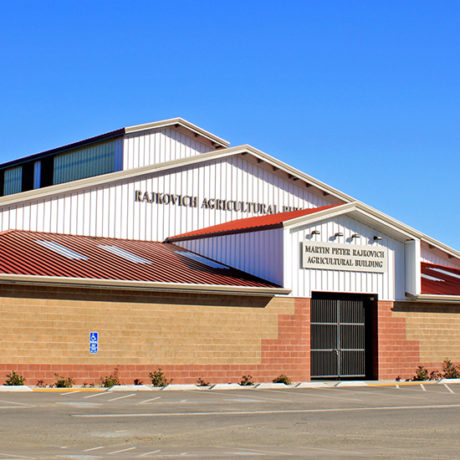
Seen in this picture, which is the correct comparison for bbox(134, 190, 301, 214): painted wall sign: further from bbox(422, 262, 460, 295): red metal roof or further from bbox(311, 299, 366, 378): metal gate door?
bbox(311, 299, 366, 378): metal gate door

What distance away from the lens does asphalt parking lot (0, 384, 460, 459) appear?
40.7 feet

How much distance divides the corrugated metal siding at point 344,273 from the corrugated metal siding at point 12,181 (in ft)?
59.7

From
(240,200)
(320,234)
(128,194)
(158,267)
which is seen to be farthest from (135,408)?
(240,200)

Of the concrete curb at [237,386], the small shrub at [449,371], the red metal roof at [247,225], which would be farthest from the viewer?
the small shrub at [449,371]

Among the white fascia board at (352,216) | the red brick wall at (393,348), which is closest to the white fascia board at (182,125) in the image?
the white fascia board at (352,216)

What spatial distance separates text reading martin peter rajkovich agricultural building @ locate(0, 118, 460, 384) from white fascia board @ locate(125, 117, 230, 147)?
0.39ft

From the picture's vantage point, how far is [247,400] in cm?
2202

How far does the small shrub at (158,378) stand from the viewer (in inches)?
1053

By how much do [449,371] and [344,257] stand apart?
695 cm

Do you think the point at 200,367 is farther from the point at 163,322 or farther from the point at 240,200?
the point at 240,200

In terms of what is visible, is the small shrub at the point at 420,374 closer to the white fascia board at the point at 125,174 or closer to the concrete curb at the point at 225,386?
the concrete curb at the point at 225,386

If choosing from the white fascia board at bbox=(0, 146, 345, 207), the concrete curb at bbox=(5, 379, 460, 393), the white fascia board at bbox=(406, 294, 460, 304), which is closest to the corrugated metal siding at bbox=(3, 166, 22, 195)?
the white fascia board at bbox=(0, 146, 345, 207)

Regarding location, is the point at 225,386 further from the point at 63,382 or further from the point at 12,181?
the point at 12,181

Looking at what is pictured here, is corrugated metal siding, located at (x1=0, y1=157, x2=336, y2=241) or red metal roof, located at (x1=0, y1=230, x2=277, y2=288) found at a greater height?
corrugated metal siding, located at (x1=0, y1=157, x2=336, y2=241)
